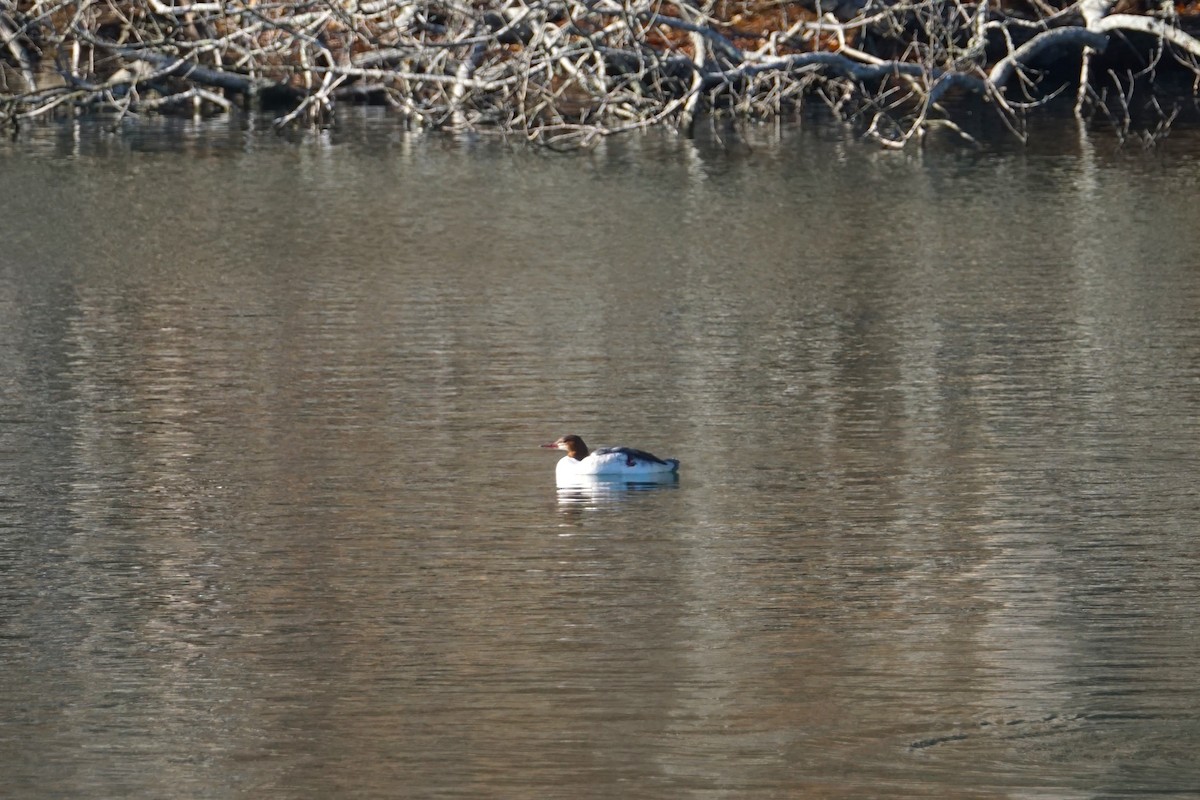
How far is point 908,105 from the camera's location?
108ft

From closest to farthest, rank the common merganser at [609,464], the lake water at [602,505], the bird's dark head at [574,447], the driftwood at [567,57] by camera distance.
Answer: the lake water at [602,505] < the common merganser at [609,464] < the bird's dark head at [574,447] < the driftwood at [567,57]

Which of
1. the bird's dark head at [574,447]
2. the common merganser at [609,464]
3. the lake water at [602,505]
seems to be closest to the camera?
the lake water at [602,505]

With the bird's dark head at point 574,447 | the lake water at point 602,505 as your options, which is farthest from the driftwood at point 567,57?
the bird's dark head at point 574,447

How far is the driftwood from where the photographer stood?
26.3 metres

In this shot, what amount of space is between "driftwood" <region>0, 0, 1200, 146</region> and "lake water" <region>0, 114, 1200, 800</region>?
502 cm

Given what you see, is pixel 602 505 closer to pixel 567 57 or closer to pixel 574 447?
pixel 574 447

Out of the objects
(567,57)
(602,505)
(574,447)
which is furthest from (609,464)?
(567,57)

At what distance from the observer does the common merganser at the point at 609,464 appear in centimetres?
1095

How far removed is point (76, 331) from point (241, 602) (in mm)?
7013

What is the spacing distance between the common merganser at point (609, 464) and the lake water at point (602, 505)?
0.32ft

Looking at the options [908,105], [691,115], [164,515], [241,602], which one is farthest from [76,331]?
[908,105]

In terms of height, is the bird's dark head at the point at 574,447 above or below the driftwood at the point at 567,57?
below

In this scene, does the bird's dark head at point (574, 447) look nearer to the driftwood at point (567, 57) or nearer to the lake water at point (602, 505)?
the lake water at point (602, 505)

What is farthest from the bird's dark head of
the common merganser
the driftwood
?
the driftwood
